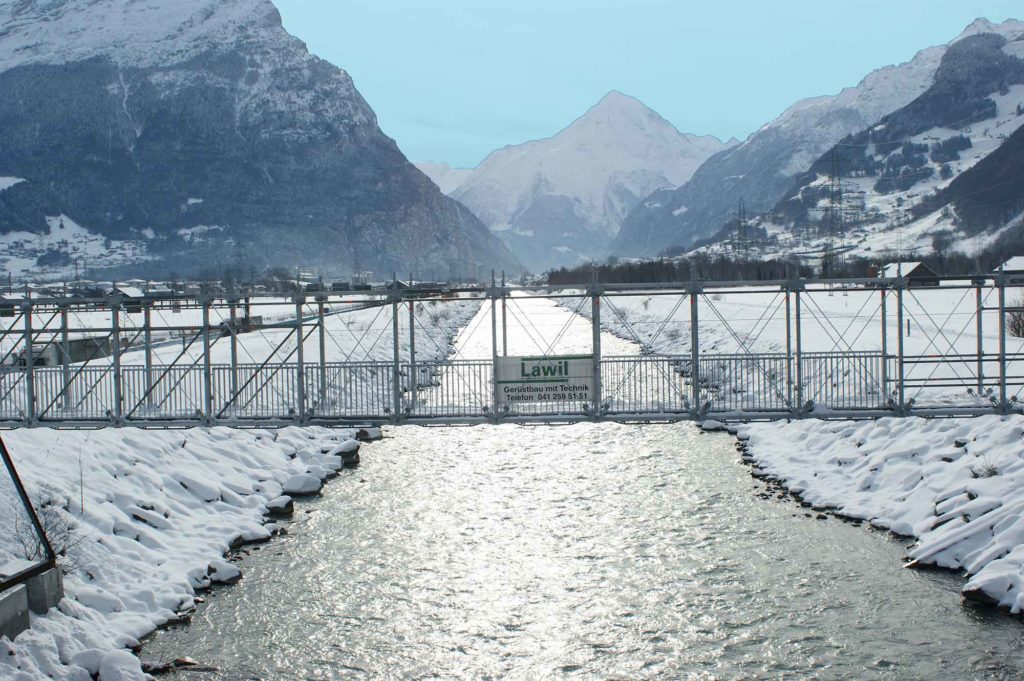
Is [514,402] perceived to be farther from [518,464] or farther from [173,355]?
[173,355]

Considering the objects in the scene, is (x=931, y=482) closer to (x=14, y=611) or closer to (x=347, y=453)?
(x=347, y=453)

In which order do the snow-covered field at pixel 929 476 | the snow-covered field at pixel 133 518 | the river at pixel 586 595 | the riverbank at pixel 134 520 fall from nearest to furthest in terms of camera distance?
the riverbank at pixel 134 520 → the snow-covered field at pixel 133 518 → the river at pixel 586 595 → the snow-covered field at pixel 929 476

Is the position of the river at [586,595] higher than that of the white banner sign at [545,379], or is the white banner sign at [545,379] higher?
the white banner sign at [545,379]

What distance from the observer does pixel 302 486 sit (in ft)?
96.2

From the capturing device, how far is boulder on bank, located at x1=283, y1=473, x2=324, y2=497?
95.7ft

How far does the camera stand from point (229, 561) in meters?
22.8

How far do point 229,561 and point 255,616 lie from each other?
348cm

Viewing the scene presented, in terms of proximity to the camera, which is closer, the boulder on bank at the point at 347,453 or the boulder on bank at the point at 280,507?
the boulder on bank at the point at 280,507

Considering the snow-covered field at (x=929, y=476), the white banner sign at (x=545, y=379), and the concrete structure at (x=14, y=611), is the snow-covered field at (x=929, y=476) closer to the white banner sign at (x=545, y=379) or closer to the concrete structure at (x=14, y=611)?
the white banner sign at (x=545, y=379)

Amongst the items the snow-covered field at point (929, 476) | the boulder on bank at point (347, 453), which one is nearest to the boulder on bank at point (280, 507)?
the boulder on bank at point (347, 453)

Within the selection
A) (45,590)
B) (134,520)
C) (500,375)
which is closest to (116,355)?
(134,520)

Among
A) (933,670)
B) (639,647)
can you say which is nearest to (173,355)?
(639,647)

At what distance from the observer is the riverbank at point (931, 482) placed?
67.5ft

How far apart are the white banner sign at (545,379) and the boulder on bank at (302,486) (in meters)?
7.48
